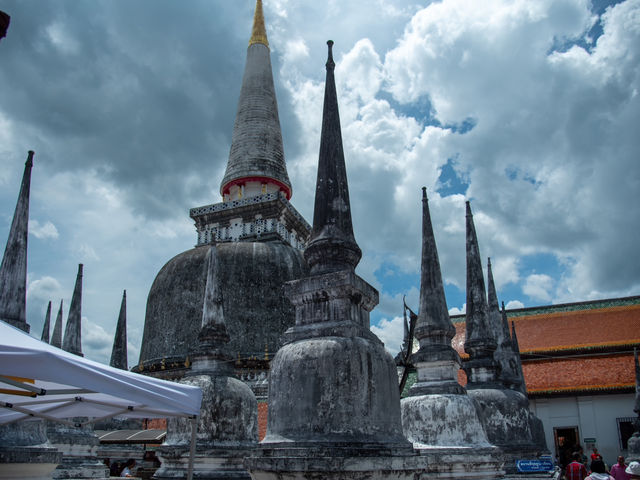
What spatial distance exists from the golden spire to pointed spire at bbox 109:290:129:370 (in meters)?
23.9

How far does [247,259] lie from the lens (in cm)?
2689

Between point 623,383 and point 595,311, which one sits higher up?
point 595,311

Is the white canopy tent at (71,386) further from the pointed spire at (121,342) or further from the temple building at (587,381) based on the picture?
the temple building at (587,381)

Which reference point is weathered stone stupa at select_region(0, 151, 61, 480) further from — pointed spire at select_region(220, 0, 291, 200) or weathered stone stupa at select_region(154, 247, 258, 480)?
pointed spire at select_region(220, 0, 291, 200)

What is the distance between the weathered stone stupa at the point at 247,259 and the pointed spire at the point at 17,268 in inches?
440

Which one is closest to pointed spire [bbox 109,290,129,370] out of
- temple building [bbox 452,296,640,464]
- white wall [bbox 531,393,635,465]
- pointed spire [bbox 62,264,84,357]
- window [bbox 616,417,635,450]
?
pointed spire [bbox 62,264,84,357]

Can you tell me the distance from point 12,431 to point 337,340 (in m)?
5.73

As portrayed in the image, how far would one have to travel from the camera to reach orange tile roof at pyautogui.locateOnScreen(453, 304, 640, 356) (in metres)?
30.2

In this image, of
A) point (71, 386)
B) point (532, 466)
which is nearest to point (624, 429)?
point (532, 466)

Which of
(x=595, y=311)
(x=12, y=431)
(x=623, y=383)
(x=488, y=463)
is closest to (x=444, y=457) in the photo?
(x=488, y=463)

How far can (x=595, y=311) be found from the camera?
32.6m

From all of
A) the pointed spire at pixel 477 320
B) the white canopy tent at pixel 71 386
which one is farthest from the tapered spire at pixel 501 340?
the white canopy tent at pixel 71 386

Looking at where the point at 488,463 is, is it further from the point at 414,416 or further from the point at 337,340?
the point at 337,340

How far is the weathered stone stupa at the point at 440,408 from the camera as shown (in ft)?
25.1
